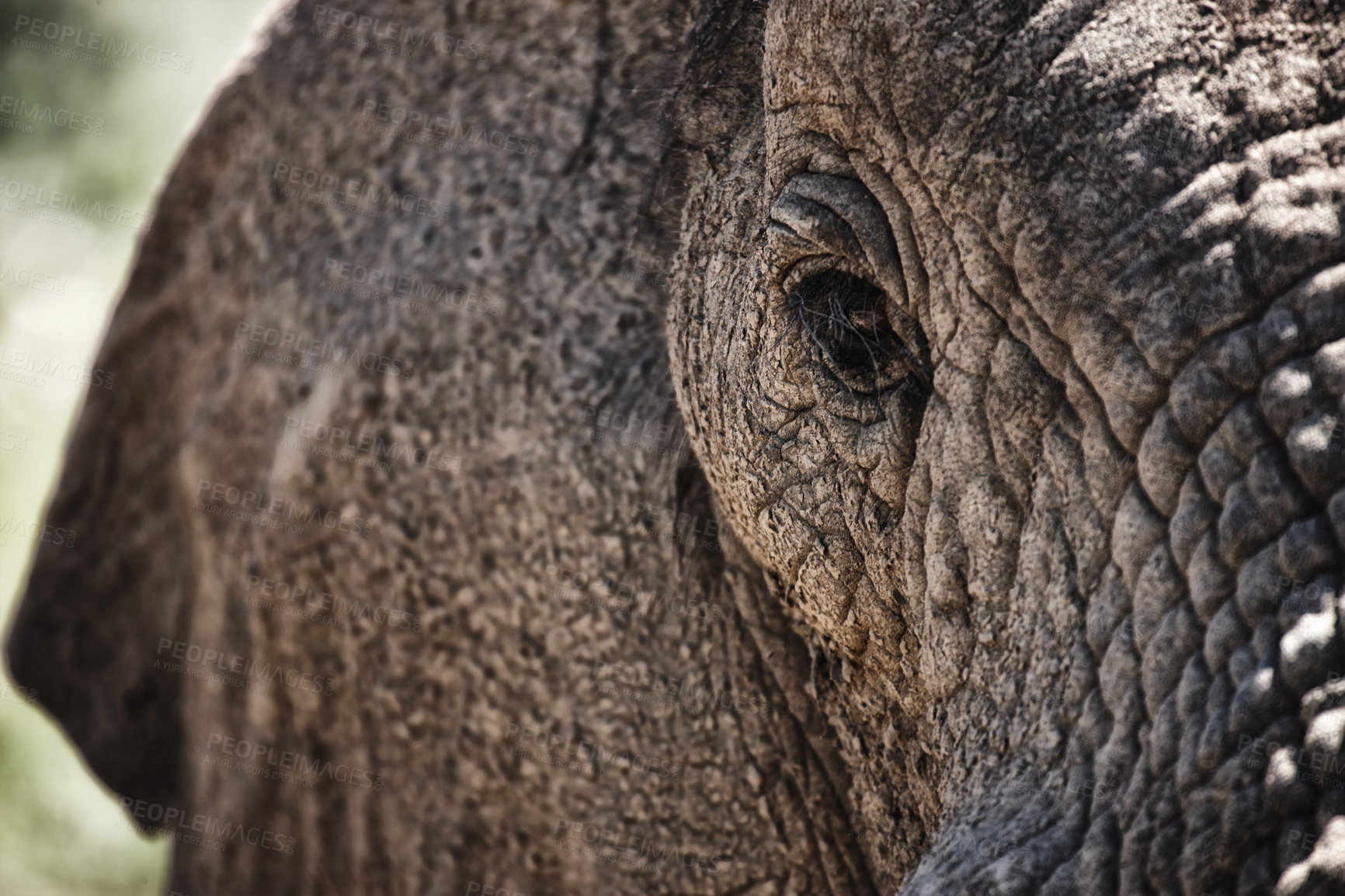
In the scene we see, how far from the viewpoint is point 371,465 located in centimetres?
195

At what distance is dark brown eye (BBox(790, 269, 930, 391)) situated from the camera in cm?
121

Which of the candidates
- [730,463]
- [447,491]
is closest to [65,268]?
[447,491]

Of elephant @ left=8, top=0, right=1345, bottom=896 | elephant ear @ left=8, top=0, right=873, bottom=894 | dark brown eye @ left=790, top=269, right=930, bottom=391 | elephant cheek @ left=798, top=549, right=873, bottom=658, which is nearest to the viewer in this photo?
elephant @ left=8, top=0, right=1345, bottom=896

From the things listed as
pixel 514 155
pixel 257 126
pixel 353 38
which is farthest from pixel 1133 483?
pixel 257 126

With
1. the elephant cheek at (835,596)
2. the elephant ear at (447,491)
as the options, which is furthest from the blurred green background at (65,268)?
the elephant cheek at (835,596)

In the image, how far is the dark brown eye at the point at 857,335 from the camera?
3.96 feet

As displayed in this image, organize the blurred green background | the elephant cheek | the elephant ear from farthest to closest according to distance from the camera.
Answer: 1. the blurred green background
2. the elephant ear
3. the elephant cheek

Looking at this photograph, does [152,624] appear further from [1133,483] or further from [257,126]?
[1133,483]

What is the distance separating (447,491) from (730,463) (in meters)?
0.59

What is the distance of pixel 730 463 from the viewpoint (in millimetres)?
1400

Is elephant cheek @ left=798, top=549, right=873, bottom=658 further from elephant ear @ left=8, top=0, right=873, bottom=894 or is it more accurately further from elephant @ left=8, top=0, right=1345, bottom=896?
elephant ear @ left=8, top=0, right=873, bottom=894

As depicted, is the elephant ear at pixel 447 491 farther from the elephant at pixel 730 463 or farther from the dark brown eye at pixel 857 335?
the dark brown eye at pixel 857 335

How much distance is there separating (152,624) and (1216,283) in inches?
77.5

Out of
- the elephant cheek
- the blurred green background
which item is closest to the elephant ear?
the elephant cheek
